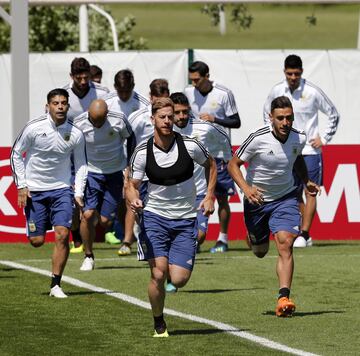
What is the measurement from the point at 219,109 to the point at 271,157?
518cm

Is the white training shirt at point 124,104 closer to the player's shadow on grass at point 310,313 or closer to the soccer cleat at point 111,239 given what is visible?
the soccer cleat at point 111,239

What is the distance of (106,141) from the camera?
19109mm

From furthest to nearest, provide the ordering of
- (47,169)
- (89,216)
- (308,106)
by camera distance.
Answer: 1. (308,106)
2. (89,216)
3. (47,169)

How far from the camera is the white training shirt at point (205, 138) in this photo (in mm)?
18203

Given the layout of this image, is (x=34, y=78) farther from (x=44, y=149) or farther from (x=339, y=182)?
(x=44, y=149)

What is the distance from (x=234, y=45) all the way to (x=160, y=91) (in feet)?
206

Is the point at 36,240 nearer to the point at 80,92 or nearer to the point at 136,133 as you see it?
the point at 136,133

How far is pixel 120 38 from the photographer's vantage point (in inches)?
1521

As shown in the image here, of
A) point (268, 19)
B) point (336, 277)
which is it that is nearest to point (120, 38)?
point (336, 277)

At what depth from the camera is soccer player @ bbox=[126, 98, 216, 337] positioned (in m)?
13.1

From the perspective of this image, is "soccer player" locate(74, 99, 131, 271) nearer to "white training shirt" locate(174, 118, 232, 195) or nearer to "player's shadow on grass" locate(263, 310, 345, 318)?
"white training shirt" locate(174, 118, 232, 195)

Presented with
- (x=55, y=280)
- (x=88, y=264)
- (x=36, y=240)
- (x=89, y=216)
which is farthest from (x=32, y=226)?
(x=89, y=216)

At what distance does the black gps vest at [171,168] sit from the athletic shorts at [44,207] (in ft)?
8.86

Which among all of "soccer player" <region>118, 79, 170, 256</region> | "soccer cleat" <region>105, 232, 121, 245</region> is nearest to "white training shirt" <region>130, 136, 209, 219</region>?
"soccer player" <region>118, 79, 170, 256</region>
